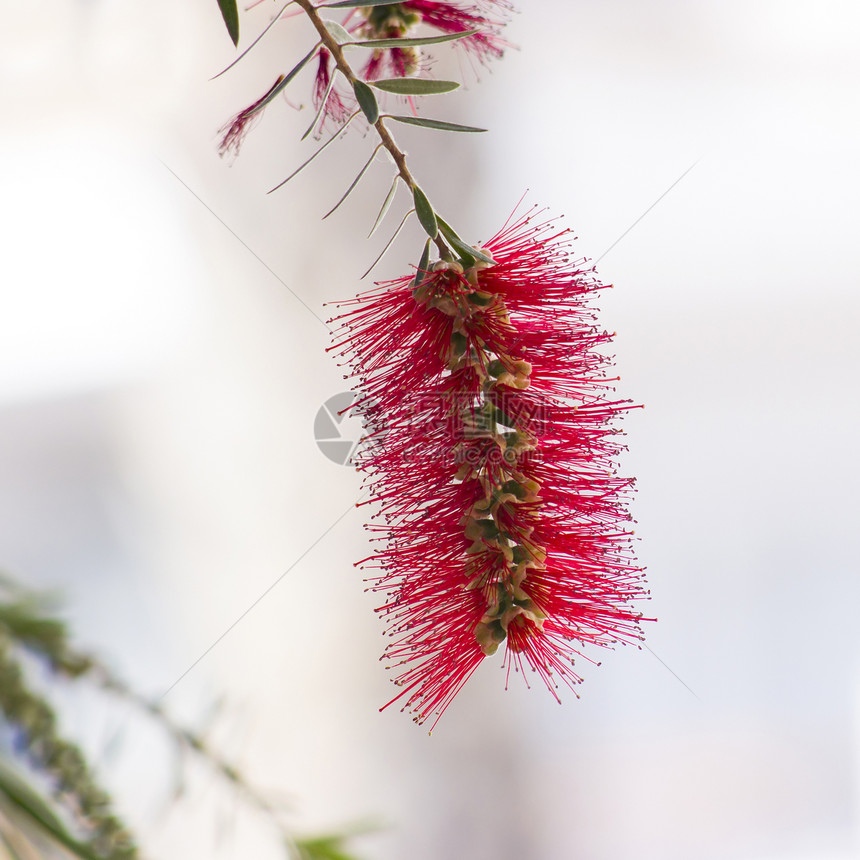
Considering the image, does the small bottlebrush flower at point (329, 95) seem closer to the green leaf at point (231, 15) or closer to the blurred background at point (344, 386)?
the green leaf at point (231, 15)

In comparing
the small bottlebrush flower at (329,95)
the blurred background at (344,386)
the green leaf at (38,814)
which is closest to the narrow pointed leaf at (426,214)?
the small bottlebrush flower at (329,95)

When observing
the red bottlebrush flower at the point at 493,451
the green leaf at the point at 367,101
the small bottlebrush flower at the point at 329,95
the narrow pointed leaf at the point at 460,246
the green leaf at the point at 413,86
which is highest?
the small bottlebrush flower at the point at 329,95

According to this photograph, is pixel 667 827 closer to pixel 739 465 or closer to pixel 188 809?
pixel 739 465

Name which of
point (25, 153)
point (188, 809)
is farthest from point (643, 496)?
point (25, 153)

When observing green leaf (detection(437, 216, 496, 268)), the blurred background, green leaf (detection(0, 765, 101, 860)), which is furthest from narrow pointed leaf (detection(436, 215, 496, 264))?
the blurred background

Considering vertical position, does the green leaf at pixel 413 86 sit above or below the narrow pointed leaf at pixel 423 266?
above

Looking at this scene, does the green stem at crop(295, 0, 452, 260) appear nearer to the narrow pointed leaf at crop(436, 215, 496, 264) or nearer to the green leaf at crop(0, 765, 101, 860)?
the narrow pointed leaf at crop(436, 215, 496, 264)

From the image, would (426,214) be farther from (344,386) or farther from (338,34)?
(344,386)
